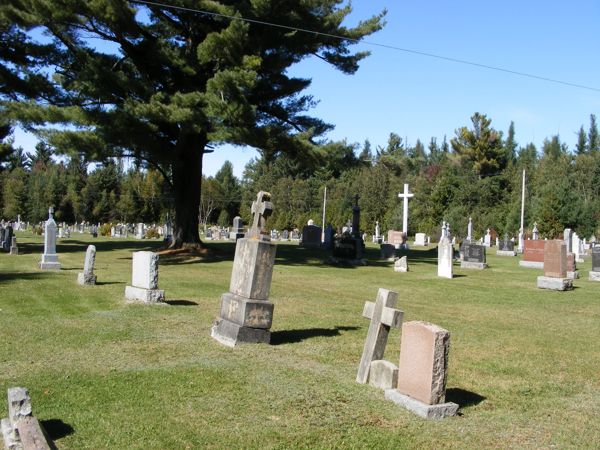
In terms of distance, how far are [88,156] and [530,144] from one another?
232 feet

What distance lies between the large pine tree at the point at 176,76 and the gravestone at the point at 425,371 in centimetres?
1500

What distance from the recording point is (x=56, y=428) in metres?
4.90

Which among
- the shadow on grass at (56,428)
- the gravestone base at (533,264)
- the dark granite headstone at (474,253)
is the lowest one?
the shadow on grass at (56,428)

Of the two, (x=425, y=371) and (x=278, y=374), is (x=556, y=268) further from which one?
(x=425, y=371)

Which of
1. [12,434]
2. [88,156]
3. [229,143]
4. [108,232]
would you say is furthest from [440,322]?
[108,232]

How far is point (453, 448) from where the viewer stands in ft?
15.8

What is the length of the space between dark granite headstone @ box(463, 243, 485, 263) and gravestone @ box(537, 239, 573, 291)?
706cm

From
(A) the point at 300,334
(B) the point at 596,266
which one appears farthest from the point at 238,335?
(B) the point at 596,266

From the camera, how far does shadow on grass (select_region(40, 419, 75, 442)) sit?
477cm

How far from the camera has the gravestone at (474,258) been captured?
79.5 feet

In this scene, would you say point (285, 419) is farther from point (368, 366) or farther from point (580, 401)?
point (580, 401)

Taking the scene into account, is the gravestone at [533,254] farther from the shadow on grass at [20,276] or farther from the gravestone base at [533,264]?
the shadow on grass at [20,276]

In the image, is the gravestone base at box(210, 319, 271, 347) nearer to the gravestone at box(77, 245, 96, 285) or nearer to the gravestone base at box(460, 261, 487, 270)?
the gravestone at box(77, 245, 96, 285)

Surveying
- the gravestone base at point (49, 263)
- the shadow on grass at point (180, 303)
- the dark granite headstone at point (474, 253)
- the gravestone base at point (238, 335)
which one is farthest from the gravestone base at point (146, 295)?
the dark granite headstone at point (474, 253)
